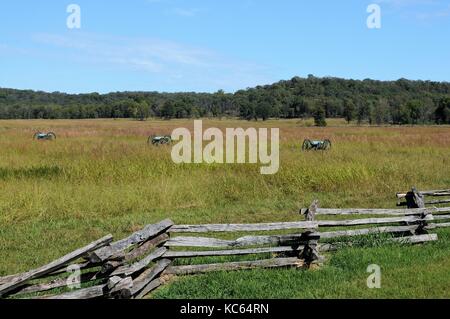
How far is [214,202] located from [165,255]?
6.06 m

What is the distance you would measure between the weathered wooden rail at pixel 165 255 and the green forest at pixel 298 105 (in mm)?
61740

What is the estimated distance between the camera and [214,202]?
498 inches

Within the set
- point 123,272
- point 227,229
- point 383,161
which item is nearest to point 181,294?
point 123,272

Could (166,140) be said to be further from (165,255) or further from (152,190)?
(165,255)

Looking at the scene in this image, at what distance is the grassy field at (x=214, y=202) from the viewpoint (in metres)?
6.21

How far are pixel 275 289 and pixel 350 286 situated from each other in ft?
3.08

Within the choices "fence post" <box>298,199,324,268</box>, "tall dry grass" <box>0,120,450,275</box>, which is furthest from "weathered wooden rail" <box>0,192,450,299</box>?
"tall dry grass" <box>0,120,450,275</box>

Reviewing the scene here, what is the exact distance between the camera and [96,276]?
19.0ft

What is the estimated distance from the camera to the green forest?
91500 mm

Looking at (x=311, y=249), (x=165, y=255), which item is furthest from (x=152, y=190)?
(x=311, y=249)

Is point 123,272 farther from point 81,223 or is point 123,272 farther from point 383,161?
point 383,161

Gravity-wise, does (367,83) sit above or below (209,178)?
above

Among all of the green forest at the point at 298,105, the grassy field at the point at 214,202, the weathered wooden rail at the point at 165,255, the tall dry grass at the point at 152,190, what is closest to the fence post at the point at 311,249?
the weathered wooden rail at the point at 165,255

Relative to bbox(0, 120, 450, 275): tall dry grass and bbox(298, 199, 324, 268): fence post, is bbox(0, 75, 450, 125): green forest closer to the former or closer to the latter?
bbox(0, 120, 450, 275): tall dry grass
